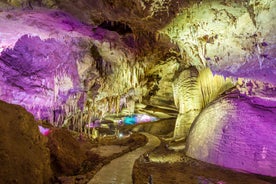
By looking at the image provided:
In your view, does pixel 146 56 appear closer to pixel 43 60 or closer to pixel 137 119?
pixel 43 60

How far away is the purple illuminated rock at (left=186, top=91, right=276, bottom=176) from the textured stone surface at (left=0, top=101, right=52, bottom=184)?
5.70m

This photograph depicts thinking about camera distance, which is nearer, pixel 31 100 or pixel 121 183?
pixel 121 183

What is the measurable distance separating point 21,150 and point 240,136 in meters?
6.67

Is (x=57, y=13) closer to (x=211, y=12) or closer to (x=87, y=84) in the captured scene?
(x=211, y=12)

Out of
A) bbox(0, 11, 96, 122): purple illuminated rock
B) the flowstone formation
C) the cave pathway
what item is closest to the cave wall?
A: the flowstone formation

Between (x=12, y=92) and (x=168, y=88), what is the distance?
11137 millimetres

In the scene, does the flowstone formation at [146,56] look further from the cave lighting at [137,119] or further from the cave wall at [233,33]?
the cave lighting at [137,119]

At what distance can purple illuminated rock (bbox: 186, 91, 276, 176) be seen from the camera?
6902mm

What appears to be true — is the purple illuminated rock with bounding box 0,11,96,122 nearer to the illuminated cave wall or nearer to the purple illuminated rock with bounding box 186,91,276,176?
the illuminated cave wall

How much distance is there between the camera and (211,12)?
7633 millimetres

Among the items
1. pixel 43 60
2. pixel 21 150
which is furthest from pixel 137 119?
pixel 21 150

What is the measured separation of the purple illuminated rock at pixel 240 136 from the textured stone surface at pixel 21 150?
224 inches

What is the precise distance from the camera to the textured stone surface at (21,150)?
4098 millimetres

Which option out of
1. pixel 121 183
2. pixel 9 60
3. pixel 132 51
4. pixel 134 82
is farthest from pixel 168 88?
pixel 121 183
